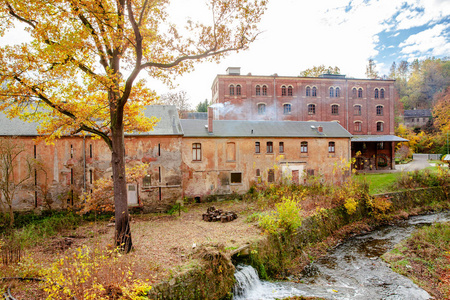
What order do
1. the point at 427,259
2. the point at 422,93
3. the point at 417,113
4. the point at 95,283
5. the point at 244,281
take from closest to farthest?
the point at 95,283
the point at 244,281
the point at 427,259
the point at 417,113
the point at 422,93

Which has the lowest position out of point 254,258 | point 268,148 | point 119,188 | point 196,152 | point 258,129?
point 254,258

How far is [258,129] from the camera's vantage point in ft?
70.8

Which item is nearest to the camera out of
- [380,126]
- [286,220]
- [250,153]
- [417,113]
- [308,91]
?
[286,220]

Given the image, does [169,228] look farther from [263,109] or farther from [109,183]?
[263,109]

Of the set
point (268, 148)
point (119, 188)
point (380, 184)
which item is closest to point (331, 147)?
point (380, 184)

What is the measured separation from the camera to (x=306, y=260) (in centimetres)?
1093

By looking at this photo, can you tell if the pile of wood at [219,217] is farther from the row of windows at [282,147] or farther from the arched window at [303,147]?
the arched window at [303,147]

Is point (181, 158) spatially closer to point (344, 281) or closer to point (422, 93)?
point (344, 281)

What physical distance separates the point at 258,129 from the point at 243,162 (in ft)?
11.0

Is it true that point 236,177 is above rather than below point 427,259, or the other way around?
above

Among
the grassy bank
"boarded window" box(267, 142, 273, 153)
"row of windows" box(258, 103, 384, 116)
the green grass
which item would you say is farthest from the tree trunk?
"row of windows" box(258, 103, 384, 116)

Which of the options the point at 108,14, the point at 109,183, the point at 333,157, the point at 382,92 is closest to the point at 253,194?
the point at 333,157

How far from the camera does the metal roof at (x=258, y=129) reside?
65.2 ft

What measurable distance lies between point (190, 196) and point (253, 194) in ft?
14.9
